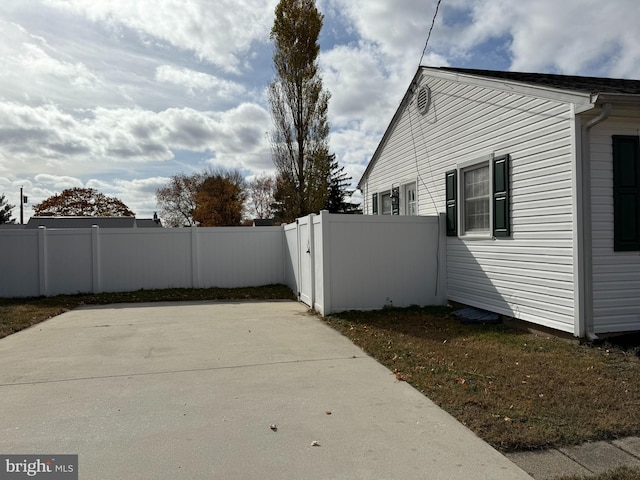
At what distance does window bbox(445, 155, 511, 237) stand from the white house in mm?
19

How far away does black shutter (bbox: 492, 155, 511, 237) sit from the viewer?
7234 millimetres

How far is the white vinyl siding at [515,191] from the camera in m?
6.19

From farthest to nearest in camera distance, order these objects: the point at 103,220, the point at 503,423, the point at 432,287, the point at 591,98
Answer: the point at 103,220 < the point at 432,287 < the point at 591,98 < the point at 503,423

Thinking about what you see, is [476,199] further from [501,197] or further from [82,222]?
[82,222]

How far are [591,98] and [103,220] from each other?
27.8 meters

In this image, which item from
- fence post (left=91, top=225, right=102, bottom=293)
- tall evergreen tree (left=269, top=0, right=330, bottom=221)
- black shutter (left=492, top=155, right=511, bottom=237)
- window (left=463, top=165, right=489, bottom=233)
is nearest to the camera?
black shutter (left=492, top=155, right=511, bottom=237)

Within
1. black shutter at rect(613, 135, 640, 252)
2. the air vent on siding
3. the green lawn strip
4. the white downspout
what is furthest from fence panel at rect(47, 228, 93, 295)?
black shutter at rect(613, 135, 640, 252)

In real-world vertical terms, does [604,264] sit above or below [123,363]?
above

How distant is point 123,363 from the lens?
18.4ft

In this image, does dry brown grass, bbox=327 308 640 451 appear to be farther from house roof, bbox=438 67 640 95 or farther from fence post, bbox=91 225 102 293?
fence post, bbox=91 225 102 293

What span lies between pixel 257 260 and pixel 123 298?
3.83 meters

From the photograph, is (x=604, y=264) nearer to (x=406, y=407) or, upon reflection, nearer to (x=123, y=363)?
(x=406, y=407)

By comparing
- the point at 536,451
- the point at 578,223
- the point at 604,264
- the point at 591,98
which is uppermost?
the point at 591,98

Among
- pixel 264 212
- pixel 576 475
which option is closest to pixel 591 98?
pixel 576 475
